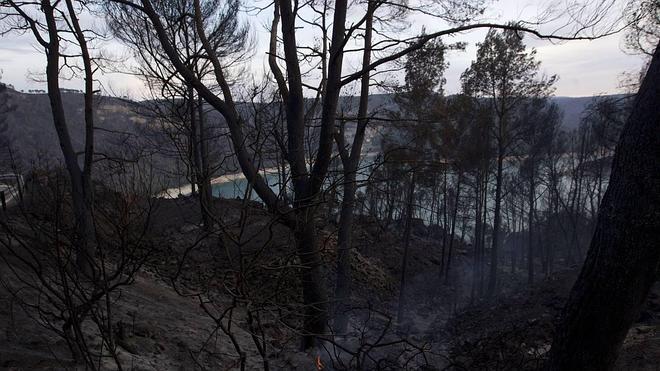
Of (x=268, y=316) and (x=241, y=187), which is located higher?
(x=241, y=187)

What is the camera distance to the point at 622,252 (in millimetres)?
2352

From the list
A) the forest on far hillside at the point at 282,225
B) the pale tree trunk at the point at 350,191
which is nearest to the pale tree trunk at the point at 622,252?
the forest on far hillside at the point at 282,225

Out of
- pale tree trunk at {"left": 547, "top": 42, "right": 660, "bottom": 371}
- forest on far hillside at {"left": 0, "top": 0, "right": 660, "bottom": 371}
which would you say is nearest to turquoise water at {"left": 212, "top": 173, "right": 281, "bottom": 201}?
forest on far hillside at {"left": 0, "top": 0, "right": 660, "bottom": 371}

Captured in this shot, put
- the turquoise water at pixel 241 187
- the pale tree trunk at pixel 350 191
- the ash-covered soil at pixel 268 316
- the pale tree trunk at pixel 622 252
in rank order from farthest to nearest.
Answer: the pale tree trunk at pixel 350 191 < the turquoise water at pixel 241 187 < the ash-covered soil at pixel 268 316 < the pale tree trunk at pixel 622 252

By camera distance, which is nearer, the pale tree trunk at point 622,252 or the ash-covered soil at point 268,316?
the pale tree trunk at point 622,252

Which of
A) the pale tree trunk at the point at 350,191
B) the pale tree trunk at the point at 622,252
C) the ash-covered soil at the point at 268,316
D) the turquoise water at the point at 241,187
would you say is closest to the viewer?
the pale tree trunk at the point at 622,252

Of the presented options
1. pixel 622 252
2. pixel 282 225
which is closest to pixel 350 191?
pixel 282 225

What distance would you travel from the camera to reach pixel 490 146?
49.8 ft

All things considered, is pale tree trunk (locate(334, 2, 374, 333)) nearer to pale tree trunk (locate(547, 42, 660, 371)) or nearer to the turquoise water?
the turquoise water

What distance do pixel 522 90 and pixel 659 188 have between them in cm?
1286

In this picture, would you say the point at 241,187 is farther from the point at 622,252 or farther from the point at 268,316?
the point at 622,252

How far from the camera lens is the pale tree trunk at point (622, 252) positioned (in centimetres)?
226

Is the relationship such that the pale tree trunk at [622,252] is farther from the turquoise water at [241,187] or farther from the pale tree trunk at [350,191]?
the pale tree trunk at [350,191]

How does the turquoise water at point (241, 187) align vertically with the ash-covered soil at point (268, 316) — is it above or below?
above
